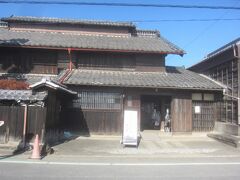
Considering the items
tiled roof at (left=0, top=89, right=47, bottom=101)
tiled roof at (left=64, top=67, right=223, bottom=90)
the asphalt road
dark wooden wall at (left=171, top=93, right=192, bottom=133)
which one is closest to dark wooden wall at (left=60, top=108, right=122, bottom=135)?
tiled roof at (left=64, top=67, right=223, bottom=90)

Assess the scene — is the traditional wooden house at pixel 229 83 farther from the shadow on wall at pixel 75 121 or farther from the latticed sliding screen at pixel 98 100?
the shadow on wall at pixel 75 121

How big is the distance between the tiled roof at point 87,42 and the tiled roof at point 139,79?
151 centimetres

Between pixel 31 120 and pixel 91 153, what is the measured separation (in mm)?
2965

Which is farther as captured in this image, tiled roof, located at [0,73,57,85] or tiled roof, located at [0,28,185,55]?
tiled roof, located at [0,28,185,55]

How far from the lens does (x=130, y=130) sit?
17500mm

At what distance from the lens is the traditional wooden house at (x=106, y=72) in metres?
21.3

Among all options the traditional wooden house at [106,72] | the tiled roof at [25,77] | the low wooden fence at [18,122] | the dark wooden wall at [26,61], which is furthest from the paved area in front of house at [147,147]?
the dark wooden wall at [26,61]

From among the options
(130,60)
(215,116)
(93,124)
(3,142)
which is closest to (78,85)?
(93,124)

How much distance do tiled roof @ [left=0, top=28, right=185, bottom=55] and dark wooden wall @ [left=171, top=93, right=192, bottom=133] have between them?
303cm

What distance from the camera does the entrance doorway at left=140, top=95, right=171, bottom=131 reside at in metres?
24.0

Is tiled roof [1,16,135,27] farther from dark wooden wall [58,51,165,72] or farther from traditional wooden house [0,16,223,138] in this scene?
dark wooden wall [58,51,165,72]

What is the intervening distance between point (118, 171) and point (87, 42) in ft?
47.4

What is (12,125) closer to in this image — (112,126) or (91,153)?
(91,153)

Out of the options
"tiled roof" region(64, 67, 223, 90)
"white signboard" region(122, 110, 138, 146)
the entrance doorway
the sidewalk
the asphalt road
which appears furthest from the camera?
the entrance doorway
